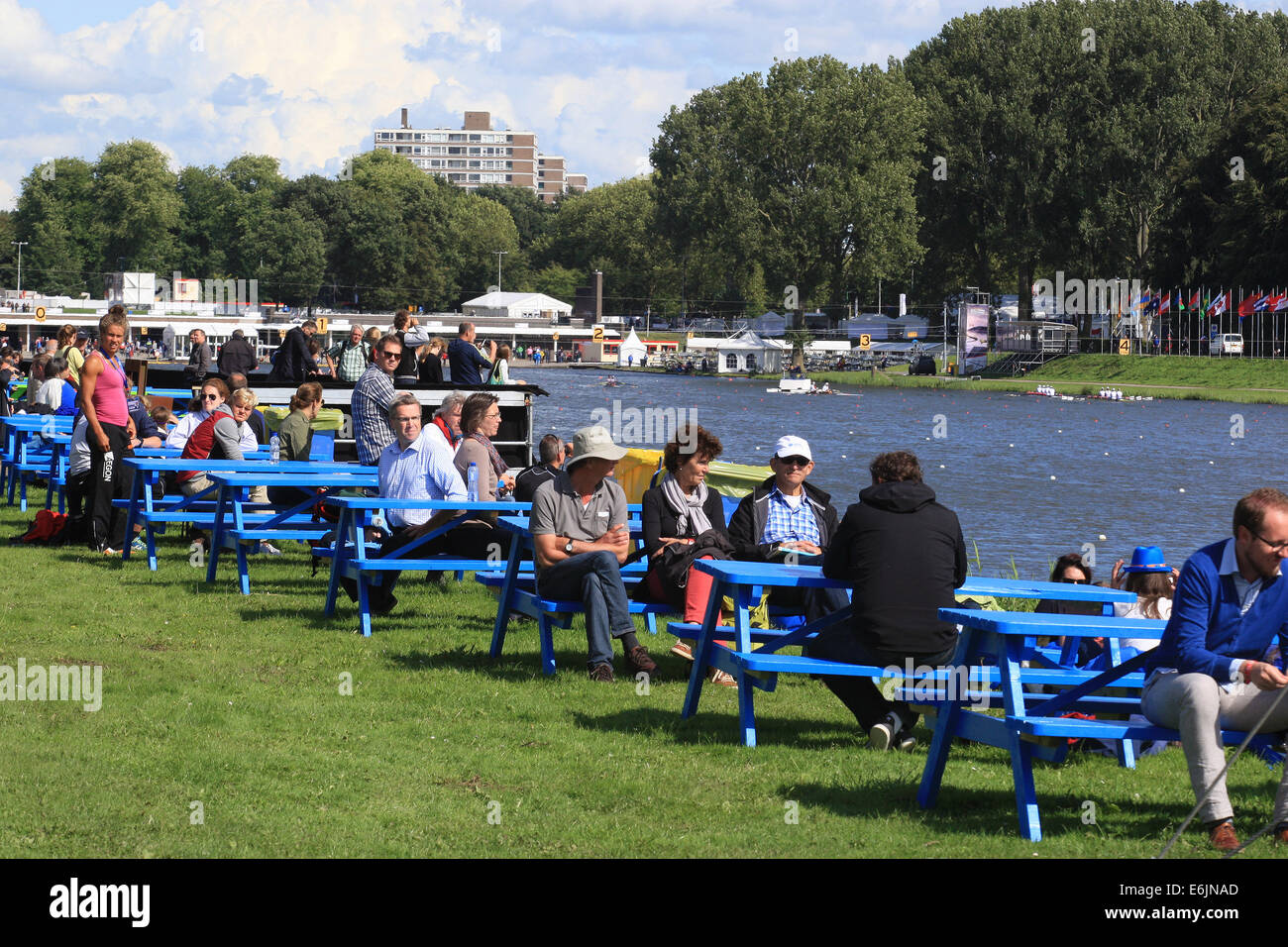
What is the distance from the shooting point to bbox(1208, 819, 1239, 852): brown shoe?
5391 millimetres

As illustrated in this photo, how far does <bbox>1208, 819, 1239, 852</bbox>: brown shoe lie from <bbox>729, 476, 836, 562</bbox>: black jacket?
3.41 meters

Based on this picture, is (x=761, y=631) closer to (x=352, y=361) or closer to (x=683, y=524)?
(x=683, y=524)

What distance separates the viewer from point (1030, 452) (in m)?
46.1

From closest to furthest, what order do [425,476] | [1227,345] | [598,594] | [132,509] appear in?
1. [598,594]
2. [425,476]
3. [132,509]
4. [1227,345]

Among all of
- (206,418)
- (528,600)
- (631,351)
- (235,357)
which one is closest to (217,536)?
(206,418)

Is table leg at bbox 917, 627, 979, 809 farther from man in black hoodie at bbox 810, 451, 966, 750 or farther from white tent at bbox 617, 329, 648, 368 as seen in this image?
white tent at bbox 617, 329, 648, 368

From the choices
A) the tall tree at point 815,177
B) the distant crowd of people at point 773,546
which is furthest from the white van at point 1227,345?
the distant crowd of people at point 773,546

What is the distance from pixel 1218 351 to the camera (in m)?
77.2

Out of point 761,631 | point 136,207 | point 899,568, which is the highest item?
point 136,207

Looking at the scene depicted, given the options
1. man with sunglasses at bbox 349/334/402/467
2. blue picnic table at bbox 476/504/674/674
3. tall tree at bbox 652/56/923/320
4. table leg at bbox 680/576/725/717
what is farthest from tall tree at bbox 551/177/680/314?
table leg at bbox 680/576/725/717

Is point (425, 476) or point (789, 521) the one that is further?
point (425, 476)

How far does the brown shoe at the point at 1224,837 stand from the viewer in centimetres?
539

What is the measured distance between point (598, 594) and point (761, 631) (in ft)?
3.09

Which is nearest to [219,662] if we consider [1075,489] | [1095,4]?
[1075,489]
